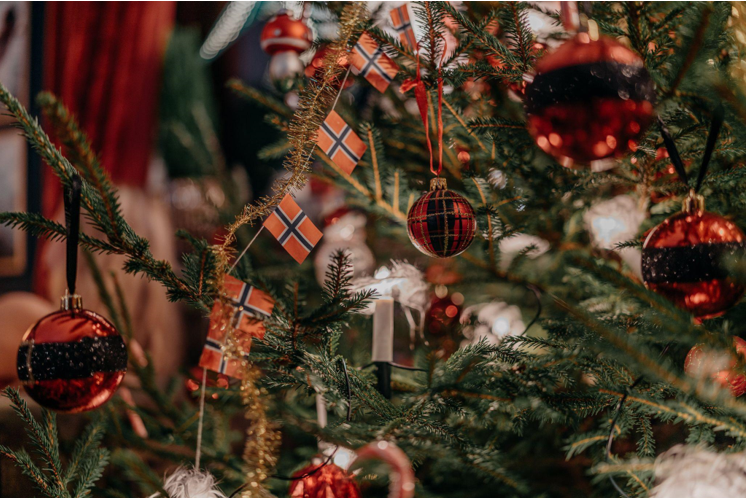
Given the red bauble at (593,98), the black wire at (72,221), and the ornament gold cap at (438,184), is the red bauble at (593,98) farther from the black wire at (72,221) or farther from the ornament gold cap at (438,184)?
the black wire at (72,221)

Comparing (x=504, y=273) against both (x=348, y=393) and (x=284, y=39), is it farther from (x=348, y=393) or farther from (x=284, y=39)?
(x=284, y=39)

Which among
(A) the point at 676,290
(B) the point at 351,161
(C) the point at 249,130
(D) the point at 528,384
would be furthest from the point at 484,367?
(C) the point at 249,130

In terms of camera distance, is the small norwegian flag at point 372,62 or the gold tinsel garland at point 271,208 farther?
the small norwegian flag at point 372,62

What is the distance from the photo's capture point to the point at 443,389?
597 mm

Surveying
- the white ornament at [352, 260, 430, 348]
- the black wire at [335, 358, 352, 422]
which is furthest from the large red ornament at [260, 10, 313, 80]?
Answer: the black wire at [335, 358, 352, 422]

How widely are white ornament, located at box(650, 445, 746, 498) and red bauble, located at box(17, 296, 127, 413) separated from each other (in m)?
0.58

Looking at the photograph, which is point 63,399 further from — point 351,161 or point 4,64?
point 4,64

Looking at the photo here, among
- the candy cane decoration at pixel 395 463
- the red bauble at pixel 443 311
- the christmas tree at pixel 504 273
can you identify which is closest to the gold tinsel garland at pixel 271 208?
the christmas tree at pixel 504 273

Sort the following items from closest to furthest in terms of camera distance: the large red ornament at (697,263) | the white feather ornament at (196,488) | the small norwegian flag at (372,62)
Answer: the large red ornament at (697,263), the white feather ornament at (196,488), the small norwegian flag at (372,62)

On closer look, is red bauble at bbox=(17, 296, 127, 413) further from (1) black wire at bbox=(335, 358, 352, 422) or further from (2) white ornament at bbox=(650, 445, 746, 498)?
(2) white ornament at bbox=(650, 445, 746, 498)

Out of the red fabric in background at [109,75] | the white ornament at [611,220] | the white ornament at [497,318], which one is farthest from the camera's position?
the red fabric in background at [109,75]

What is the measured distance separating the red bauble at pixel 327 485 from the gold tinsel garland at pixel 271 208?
0.04 metres

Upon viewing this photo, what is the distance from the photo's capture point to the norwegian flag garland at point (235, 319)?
55 centimetres

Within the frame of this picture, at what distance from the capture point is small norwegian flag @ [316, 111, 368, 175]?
2.27 ft
